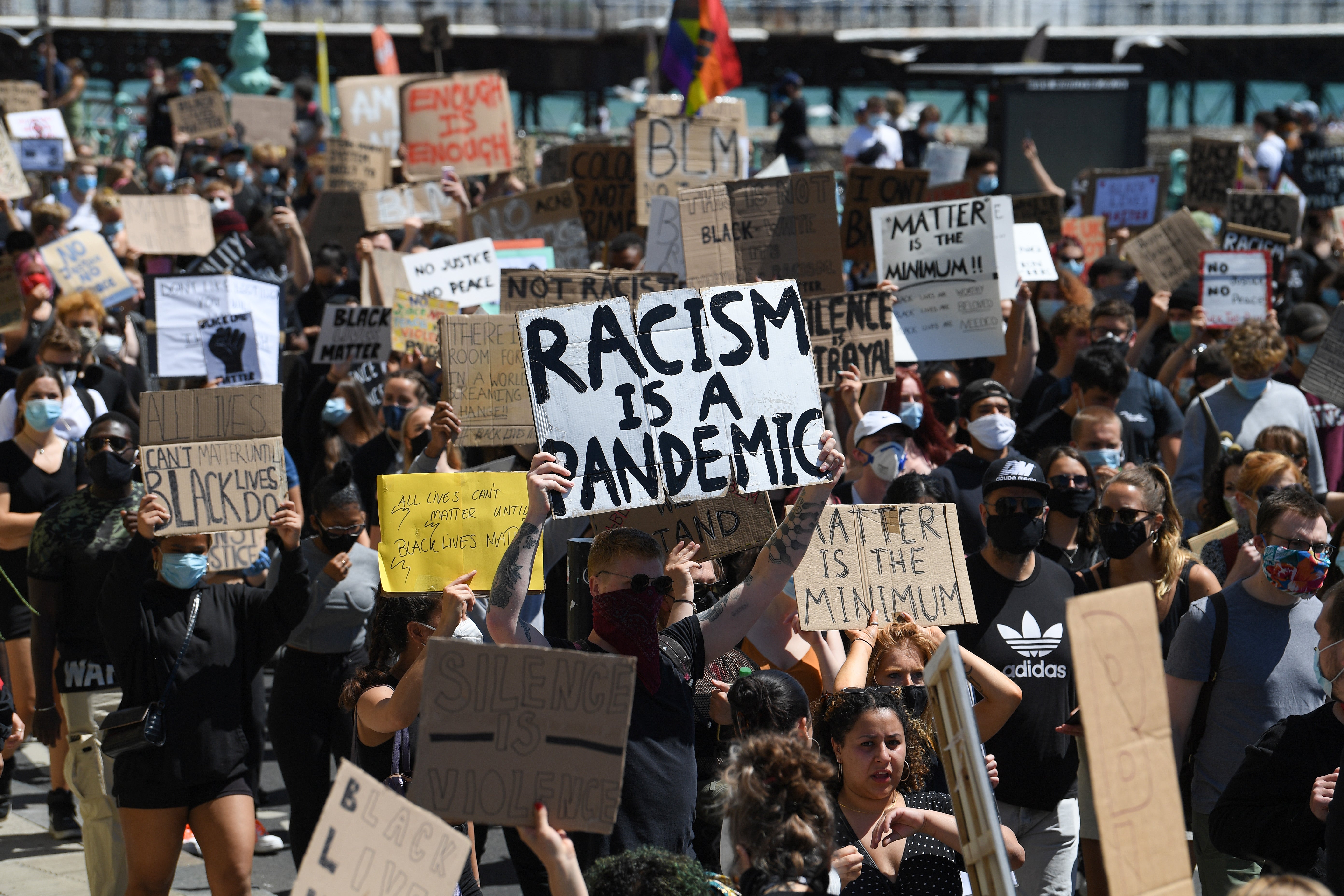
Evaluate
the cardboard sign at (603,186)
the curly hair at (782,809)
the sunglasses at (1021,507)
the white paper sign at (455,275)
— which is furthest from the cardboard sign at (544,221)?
the curly hair at (782,809)

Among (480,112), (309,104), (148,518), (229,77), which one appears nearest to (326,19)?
(229,77)

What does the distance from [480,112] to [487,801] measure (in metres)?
10.6

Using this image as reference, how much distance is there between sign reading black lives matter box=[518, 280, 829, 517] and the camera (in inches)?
187

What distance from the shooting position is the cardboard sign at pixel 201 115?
1864 centimetres

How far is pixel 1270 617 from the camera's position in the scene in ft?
15.9

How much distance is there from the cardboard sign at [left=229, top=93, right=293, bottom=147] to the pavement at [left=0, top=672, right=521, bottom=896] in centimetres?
1369

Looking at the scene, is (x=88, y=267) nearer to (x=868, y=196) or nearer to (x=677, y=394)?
(x=868, y=196)

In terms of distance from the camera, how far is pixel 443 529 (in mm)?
5301

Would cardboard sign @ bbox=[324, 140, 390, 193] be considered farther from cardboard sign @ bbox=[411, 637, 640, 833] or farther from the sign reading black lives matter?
cardboard sign @ bbox=[411, 637, 640, 833]

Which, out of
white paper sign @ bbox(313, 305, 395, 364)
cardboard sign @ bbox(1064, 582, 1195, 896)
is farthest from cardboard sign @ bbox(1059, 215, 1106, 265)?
cardboard sign @ bbox(1064, 582, 1195, 896)

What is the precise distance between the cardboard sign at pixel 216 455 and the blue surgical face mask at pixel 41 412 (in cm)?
173

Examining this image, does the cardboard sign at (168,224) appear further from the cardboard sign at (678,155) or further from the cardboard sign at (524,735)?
the cardboard sign at (524,735)

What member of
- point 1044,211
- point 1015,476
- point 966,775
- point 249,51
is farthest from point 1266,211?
point 249,51

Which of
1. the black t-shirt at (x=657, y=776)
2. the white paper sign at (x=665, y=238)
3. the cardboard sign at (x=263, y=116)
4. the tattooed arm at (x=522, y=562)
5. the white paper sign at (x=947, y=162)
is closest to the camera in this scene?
the black t-shirt at (x=657, y=776)
